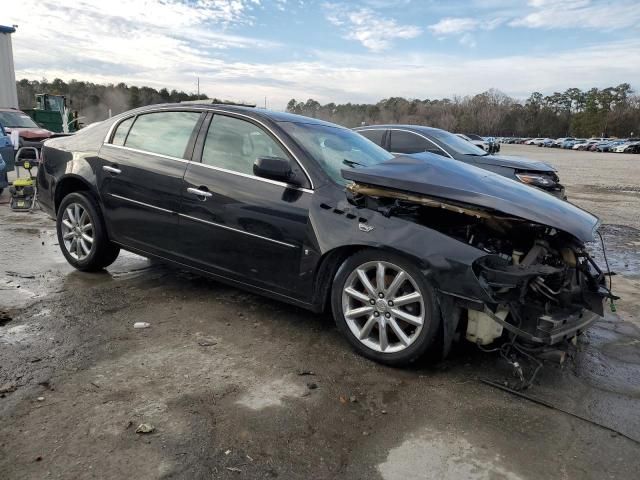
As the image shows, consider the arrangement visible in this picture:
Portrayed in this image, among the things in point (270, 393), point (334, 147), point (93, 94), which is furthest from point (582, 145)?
point (270, 393)

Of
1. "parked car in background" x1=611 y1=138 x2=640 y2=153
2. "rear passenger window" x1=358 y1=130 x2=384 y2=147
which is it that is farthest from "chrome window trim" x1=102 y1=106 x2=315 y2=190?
"parked car in background" x1=611 y1=138 x2=640 y2=153

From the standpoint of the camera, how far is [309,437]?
2580 millimetres

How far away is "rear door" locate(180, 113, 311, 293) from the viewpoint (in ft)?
12.0

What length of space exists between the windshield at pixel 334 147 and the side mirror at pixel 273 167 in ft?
0.98

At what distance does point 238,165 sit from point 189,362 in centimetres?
154

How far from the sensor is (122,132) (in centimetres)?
483

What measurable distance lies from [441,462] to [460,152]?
709cm

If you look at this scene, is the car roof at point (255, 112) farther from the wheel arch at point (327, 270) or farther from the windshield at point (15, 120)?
the windshield at point (15, 120)

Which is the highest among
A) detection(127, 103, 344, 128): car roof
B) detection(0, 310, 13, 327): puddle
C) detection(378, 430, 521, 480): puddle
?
detection(127, 103, 344, 128): car roof

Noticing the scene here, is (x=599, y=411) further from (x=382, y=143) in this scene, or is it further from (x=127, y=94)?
(x=127, y=94)

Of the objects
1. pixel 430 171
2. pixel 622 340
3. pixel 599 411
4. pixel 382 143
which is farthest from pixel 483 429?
pixel 382 143

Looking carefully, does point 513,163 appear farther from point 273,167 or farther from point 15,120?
point 15,120

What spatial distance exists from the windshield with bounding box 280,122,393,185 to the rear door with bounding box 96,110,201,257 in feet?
3.07

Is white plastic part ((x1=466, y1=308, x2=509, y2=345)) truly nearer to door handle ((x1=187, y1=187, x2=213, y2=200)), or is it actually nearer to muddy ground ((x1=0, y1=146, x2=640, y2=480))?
muddy ground ((x1=0, y1=146, x2=640, y2=480))
